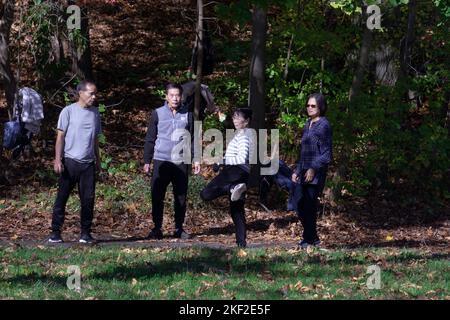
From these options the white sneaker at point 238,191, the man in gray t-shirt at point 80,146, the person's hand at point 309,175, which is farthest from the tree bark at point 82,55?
the person's hand at point 309,175

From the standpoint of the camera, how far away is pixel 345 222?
15.8 metres

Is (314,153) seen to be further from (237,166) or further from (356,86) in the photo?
(356,86)

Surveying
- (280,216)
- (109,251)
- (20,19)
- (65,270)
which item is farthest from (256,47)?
(65,270)

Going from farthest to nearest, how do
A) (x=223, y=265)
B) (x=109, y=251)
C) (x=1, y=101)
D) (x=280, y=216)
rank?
(x=1, y=101), (x=280, y=216), (x=109, y=251), (x=223, y=265)

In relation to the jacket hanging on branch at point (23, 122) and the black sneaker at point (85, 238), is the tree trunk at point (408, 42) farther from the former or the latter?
the black sneaker at point (85, 238)

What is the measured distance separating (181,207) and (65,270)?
3388mm

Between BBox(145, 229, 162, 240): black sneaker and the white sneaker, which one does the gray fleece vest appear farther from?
the white sneaker

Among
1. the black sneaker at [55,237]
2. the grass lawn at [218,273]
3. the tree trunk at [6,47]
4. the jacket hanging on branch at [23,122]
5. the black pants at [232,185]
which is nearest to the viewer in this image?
the grass lawn at [218,273]

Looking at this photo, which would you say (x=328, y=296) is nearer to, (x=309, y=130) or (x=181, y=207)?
(x=309, y=130)

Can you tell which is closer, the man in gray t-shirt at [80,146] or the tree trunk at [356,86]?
the man in gray t-shirt at [80,146]

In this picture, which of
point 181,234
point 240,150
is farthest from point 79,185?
point 240,150

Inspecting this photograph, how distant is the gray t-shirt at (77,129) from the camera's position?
1161cm

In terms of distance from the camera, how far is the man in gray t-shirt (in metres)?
11.6

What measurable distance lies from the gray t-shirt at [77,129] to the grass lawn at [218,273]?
116 cm
